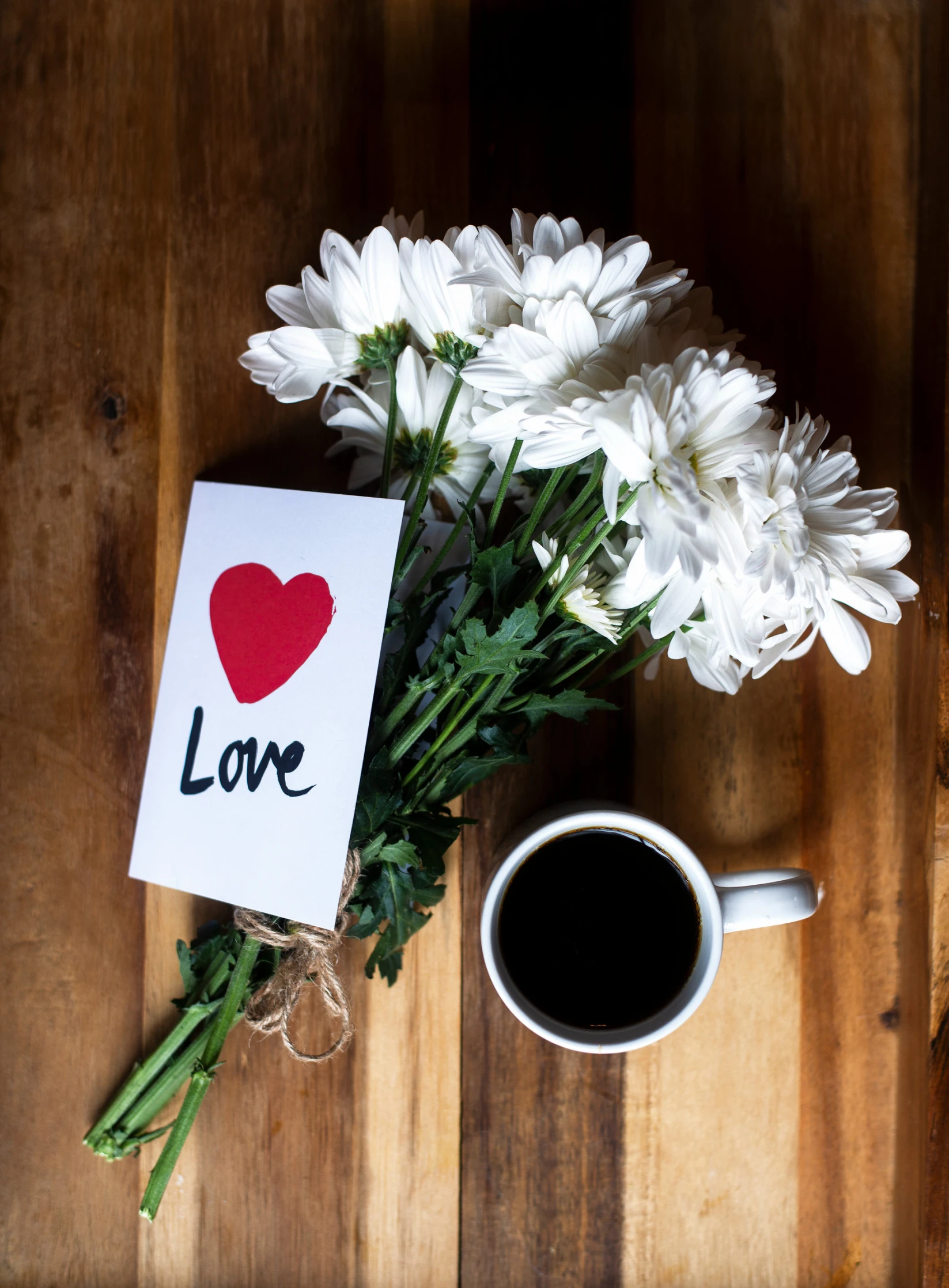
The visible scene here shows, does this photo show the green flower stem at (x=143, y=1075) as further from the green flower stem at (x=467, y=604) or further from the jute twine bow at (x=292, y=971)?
the green flower stem at (x=467, y=604)

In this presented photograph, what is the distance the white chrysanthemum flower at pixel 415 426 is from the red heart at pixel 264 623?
10cm

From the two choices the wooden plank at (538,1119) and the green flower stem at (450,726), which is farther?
the wooden plank at (538,1119)

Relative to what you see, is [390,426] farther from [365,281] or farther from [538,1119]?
[538,1119]

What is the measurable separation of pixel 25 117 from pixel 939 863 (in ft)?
3.27

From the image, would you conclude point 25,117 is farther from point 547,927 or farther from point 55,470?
point 547,927

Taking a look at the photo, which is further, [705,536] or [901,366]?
[901,366]

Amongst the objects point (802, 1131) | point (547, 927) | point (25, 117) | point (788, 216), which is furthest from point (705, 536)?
point (25, 117)

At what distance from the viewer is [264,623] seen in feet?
1.99

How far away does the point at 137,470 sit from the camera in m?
0.72

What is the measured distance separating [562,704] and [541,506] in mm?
131

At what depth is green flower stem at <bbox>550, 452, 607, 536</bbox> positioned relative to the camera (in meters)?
0.47

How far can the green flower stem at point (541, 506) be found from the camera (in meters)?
0.49

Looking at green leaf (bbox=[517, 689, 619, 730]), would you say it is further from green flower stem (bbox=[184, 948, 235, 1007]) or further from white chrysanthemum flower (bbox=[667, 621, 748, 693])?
green flower stem (bbox=[184, 948, 235, 1007])

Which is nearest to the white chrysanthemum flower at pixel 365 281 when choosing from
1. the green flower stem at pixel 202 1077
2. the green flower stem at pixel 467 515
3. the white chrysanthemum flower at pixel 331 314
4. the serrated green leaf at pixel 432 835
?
the white chrysanthemum flower at pixel 331 314
